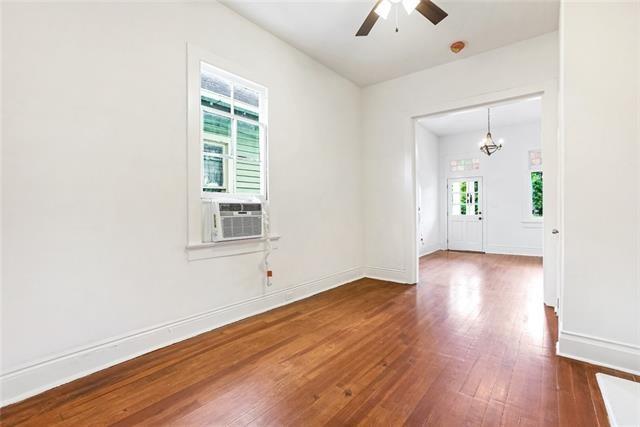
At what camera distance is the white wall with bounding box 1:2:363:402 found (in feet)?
5.83

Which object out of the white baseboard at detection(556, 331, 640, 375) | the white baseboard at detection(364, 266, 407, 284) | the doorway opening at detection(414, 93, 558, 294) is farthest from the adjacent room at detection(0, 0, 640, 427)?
the doorway opening at detection(414, 93, 558, 294)

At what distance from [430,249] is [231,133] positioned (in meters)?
6.38

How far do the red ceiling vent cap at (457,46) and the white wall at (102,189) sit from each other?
2.32m

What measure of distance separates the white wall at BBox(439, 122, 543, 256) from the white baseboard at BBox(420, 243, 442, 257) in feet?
3.87

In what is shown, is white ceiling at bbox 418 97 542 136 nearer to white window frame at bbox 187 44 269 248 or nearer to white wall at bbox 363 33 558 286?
white wall at bbox 363 33 558 286

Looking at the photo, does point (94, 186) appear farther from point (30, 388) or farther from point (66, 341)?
point (30, 388)

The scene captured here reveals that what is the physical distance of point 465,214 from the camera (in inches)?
316

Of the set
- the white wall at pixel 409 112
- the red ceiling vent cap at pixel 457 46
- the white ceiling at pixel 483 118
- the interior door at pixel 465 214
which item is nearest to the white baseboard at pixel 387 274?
the white wall at pixel 409 112

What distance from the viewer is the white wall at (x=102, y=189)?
1.78 metres

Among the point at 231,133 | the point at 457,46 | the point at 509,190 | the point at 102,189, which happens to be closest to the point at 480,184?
the point at 509,190

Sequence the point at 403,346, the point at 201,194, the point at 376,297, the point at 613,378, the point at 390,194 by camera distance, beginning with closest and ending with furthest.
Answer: the point at 613,378
the point at 403,346
the point at 201,194
the point at 376,297
the point at 390,194

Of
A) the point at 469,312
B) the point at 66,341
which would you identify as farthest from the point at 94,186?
the point at 469,312

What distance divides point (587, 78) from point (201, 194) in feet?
10.5

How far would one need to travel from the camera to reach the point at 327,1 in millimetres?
2832
